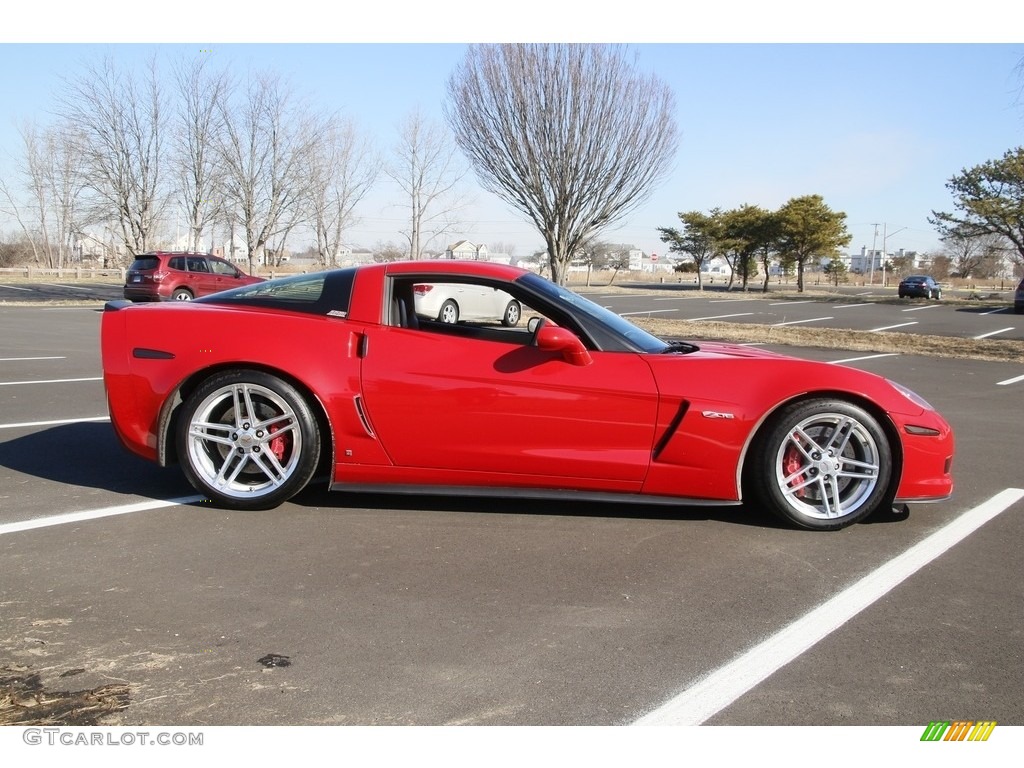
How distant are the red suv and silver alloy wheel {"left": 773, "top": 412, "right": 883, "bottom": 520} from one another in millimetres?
19813

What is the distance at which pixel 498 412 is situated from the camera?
4.16 m

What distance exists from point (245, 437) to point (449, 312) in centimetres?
127

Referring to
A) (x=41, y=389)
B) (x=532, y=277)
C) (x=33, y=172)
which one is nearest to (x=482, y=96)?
(x=41, y=389)

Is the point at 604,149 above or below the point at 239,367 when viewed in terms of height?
above

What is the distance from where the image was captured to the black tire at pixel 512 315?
189 inches

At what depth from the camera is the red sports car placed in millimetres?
4156

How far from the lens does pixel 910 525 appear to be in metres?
Result: 4.41

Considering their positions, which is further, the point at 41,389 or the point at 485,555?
the point at 41,389

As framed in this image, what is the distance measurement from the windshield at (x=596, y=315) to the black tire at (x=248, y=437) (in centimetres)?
138

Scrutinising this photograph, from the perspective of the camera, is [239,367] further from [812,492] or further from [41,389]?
[41,389]
